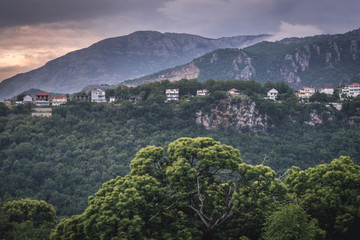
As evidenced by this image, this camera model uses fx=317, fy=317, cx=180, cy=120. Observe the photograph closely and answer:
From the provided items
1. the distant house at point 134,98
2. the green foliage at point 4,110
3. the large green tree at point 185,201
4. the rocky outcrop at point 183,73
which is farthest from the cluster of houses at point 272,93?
the rocky outcrop at point 183,73

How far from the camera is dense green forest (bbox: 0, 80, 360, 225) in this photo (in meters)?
42.9

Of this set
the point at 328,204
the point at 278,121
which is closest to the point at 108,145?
the point at 278,121

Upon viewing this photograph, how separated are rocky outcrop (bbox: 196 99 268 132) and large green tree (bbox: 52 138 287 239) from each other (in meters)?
47.1

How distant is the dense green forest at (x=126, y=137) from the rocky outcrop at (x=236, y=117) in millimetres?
929

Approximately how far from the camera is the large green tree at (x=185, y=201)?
14.7 meters

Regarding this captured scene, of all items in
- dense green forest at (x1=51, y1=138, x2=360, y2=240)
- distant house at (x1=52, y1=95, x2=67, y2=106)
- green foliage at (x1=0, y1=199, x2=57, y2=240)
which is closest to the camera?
dense green forest at (x1=51, y1=138, x2=360, y2=240)

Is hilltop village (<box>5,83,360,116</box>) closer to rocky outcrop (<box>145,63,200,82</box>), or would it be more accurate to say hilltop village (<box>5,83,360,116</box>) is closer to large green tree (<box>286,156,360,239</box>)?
large green tree (<box>286,156,360,239</box>)

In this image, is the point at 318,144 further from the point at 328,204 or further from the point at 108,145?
the point at 328,204

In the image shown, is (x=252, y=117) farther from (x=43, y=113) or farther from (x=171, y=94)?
(x=43, y=113)

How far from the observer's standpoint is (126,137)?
180 ft

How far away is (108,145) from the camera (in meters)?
52.5

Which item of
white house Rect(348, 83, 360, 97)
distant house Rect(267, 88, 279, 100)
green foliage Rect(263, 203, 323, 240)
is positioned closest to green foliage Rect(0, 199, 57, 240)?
green foliage Rect(263, 203, 323, 240)

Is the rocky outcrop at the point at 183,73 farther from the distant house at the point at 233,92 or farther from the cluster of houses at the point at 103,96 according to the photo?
the distant house at the point at 233,92

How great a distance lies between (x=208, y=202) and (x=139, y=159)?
14.5ft
